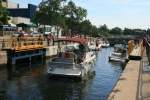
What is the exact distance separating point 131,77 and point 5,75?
49.5ft

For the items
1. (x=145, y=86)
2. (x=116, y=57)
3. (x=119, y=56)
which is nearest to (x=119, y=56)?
(x=119, y=56)

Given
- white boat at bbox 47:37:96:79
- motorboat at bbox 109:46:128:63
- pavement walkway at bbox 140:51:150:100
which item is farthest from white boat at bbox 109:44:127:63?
pavement walkway at bbox 140:51:150:100

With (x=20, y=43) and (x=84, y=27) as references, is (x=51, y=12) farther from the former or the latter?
(x=84, y=27)

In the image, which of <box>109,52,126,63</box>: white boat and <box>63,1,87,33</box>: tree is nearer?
<box>109,52,126,63</box>: white boat

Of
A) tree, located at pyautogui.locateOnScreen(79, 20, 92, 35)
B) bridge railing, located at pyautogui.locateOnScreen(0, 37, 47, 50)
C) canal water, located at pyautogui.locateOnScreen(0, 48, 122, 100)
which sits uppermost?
tree, located at pyautogui.locateOnScreen(79, 20, 92, 35)

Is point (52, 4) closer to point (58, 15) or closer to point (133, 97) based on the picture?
point (58, 15)

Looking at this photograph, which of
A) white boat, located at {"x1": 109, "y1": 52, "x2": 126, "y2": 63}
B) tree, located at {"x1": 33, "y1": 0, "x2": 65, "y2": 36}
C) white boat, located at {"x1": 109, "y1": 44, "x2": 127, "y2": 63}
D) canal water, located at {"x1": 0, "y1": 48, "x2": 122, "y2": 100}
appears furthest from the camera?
tree, located at {"x1": 33, "y1": 0, "x2": 65, "y2": 36}

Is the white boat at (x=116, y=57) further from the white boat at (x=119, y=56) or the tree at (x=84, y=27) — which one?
the tree at (x=84, y=27)

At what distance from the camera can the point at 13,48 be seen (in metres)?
40.8

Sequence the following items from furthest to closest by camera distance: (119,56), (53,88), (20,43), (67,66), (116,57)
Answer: (119,56)
(116,57)
(20,43)
(67,66)
(53,88)

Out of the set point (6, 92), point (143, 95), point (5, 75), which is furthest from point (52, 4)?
point (143, 95)

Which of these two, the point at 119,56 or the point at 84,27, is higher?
the point at 84,27

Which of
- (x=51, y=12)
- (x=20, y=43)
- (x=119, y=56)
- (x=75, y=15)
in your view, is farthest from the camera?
(x=75, y=15)

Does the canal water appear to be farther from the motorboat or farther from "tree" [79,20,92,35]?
"tree" [79,20,92,35]
